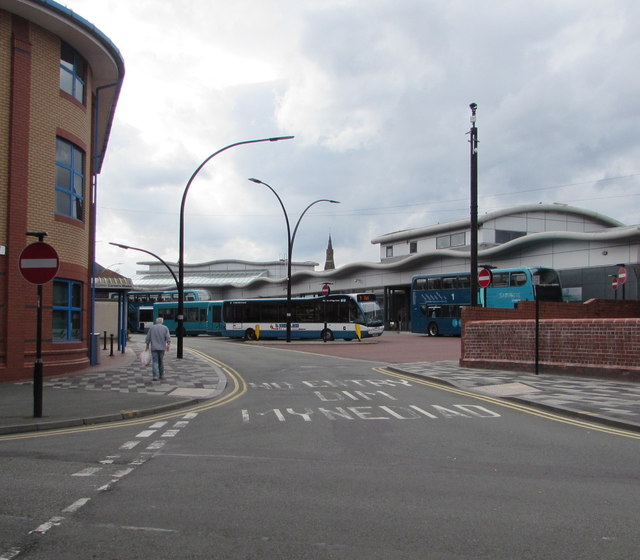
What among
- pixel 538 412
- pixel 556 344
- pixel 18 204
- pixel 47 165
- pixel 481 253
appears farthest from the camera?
pixel 481 253

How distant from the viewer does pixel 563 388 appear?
13016 mm

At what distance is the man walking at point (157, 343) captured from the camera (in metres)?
15.1

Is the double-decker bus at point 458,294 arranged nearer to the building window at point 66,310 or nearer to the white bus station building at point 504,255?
the white bus station building at point 504,255

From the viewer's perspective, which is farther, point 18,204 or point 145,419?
point 18,204

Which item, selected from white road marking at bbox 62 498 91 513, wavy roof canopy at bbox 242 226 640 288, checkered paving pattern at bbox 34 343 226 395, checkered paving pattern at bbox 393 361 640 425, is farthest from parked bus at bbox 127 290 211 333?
white road marking at bbox 62 498 91 513

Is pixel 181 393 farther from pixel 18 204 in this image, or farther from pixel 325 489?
pixel 325 489

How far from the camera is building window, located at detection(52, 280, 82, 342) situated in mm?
16219

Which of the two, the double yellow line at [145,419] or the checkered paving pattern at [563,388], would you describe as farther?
the checkered paving pattern at [563,388]

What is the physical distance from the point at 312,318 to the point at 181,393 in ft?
83.9

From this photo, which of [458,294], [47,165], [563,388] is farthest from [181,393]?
[458,294]

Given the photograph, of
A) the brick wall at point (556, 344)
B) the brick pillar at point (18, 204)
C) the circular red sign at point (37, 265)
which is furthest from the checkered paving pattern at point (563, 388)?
the brick pillar at point (18, 204)

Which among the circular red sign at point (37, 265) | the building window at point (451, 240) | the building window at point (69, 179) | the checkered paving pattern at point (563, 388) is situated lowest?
the checkered paving pattern at point (563, 388)

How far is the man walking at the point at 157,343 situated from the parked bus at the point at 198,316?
2900 centimetres

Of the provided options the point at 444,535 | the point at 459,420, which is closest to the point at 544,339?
the point at 459,420
